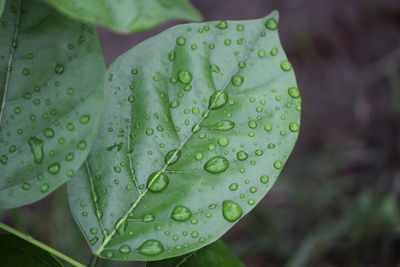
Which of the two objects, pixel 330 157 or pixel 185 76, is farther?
pixel 330 157

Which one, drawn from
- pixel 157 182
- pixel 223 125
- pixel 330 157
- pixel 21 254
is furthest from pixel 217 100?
pixel 330 157

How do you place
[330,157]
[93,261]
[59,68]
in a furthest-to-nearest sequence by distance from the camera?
[330,157] < [93,261] < [59,68]

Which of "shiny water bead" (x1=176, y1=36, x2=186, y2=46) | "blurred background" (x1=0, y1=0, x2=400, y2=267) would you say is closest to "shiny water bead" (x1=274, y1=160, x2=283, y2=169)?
"shiny water bead" (x1=176, y1=36, x2=186, y2=46)

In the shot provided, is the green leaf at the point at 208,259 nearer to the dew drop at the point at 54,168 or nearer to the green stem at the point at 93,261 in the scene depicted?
the green stem at the point at 93,261

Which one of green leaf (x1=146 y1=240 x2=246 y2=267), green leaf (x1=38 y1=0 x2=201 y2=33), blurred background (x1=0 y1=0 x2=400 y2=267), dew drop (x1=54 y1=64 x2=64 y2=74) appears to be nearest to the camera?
green leaf (x1=38 y1=0 x2=201 y2=33)

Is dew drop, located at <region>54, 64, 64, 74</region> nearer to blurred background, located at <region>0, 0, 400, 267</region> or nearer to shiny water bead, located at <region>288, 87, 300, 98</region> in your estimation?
shiny water bead, located at <region>288, 87, 300, 98</region>

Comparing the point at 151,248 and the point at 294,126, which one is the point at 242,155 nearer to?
the point at 294,126

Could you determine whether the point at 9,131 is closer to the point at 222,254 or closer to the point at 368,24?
the point at 222,254
